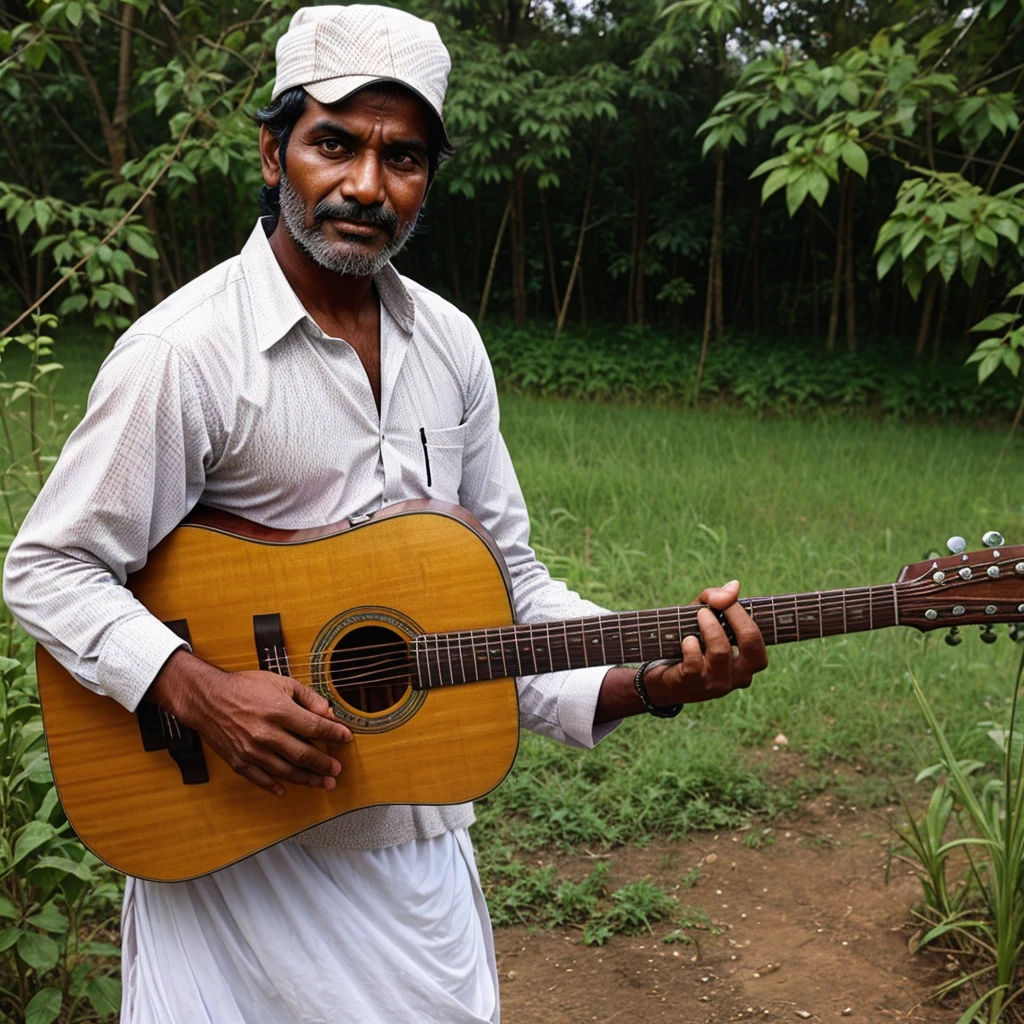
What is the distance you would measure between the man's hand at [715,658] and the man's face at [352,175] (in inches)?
30.3

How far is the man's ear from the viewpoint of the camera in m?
2.02

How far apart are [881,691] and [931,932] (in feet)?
5.01

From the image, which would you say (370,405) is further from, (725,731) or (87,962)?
(725,731)

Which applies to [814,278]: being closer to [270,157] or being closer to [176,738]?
[270,157]

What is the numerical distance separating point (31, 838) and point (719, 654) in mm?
1413

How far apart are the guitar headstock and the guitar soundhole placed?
80 centimetres

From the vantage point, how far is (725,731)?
4.34 m

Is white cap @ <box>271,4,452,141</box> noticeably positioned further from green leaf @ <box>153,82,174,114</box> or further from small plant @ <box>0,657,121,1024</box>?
green leaf @ <box>153,82,174,114</box>

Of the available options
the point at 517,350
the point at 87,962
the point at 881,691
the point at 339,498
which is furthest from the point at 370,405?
the point at 517,350

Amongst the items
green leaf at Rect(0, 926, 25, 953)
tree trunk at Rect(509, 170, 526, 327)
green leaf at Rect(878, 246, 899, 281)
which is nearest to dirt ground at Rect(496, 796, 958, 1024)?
green leaf at Rect(0, 926, 25, 953)

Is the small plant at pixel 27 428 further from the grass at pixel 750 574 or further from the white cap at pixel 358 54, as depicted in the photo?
the grass at pixel 750 574

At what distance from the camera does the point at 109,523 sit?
1741 mm

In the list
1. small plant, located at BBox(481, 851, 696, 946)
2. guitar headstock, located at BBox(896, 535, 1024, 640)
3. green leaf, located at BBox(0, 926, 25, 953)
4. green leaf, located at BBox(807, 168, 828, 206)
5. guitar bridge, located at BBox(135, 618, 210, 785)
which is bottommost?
small plant, located at BBox(481, 851, 696, 946)

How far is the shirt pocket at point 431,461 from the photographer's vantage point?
1.99 metres
